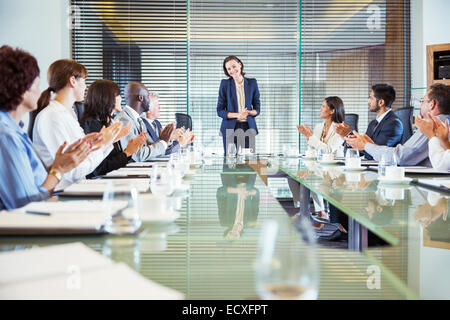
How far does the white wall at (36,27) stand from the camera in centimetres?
506

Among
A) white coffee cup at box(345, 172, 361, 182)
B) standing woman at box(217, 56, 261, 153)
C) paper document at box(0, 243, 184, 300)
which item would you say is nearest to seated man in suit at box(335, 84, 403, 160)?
standing woman at box(217, 56, 261, 153)

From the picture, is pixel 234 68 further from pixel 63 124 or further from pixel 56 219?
pixel 56 219

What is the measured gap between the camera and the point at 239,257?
3.00 feet

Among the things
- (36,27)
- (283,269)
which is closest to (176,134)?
(36,27)

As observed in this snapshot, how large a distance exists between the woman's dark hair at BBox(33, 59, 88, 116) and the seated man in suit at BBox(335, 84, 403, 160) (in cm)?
221

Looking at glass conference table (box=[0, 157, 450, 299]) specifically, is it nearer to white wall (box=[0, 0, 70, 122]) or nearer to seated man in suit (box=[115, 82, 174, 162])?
seated man in suit (box=[115, 82, 174, 162])

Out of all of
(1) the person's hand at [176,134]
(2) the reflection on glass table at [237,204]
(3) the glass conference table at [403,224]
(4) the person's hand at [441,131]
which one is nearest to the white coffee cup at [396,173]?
(3) the glass conference table at [403,224]

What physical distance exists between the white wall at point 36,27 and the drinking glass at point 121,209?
4.22m

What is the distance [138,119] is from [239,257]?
127 inches

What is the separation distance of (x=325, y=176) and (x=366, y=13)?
426cm

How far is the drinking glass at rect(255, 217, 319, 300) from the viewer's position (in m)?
0.56
